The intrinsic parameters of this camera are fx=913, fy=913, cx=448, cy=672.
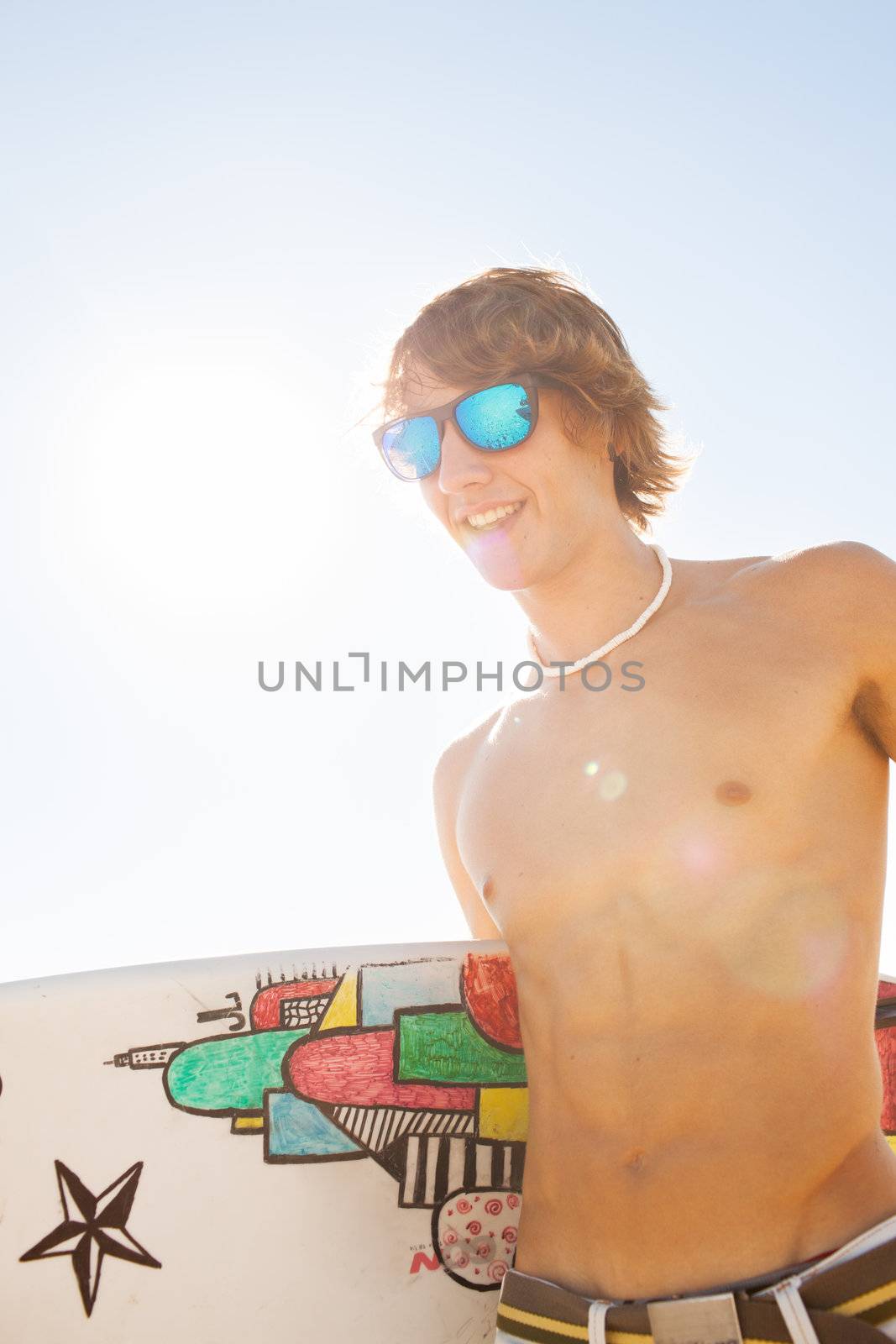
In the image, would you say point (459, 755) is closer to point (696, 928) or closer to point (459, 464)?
point (459, 464)

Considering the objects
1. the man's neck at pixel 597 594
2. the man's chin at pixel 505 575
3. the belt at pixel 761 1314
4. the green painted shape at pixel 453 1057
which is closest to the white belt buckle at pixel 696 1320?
the belt at pixel 761 1314

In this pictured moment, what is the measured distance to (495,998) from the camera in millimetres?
2354

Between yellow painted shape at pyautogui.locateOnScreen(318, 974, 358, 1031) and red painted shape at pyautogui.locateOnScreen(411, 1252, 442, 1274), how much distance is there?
1.77 ft

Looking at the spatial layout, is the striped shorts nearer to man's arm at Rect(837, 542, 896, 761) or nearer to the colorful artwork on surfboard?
the colorful artwork on surfboard

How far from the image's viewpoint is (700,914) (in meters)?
1.77

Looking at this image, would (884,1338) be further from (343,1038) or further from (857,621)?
(343,1038)

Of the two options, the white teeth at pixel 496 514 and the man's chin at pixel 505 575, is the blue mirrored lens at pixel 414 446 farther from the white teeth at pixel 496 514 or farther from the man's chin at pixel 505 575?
the man's chin at pixel 505 575

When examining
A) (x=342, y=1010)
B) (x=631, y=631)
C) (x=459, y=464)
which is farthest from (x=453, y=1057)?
(x=459, y=464)

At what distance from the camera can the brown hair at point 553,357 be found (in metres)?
2.55

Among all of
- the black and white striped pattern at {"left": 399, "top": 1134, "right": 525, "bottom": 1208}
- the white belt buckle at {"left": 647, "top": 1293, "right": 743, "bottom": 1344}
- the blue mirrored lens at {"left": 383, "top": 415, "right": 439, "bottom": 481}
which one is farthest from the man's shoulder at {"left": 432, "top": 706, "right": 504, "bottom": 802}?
the white belt buckle at {"left": 647, "top": 1293, "right": 743, "bottom": 1344}

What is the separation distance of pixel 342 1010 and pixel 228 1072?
0.31 m

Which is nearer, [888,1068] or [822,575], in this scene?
[822,575]

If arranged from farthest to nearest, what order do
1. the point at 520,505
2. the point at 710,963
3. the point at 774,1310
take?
the point at 520,505 → the point at 710,963 → the point at 774,1310

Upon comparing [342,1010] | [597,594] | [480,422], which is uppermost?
[480,422]
